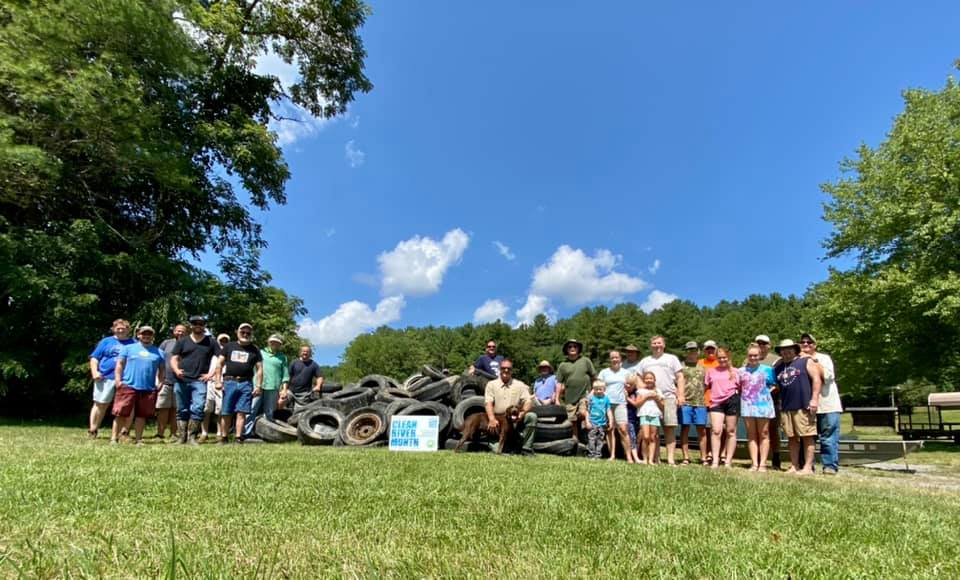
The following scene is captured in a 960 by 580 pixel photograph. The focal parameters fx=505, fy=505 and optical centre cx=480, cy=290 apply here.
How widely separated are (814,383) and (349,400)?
7908 millimetres

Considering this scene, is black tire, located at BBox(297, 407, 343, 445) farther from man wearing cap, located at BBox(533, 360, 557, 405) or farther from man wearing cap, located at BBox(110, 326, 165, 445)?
man wearing cap, located at BBox(533, 360, 557, 405)

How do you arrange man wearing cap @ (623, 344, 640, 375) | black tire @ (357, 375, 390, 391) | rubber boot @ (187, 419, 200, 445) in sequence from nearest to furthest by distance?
rubber boot @ (187, 419, 200, 445)
man wearing cap @ (623, 344, 640, 375)
black tire @ (357, 375, 390, 391)

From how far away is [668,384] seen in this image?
7723 millimetres

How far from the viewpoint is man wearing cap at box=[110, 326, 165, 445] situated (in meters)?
7.27

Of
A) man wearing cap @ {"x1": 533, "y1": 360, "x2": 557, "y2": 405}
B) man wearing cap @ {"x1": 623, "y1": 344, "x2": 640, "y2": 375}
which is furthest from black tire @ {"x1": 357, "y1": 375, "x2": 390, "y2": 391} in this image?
man wearing cap @ {"x1": 623, "y1": 344, "x2": 640, "y2": 375}

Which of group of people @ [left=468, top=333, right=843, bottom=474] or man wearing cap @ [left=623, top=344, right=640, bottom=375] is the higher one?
man wearing cap @ [left=623, top=344, right=640, bottom=375]

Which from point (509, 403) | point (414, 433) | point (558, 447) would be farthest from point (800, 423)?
point (414, 433)

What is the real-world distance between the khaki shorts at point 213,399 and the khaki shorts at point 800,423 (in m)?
8.55

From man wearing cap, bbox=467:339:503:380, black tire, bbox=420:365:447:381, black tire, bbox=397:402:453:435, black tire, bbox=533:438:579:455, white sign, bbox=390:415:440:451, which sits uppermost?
man wearing cap, bbox=467:339:503:380

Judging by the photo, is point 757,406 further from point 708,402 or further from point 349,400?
point 349,400

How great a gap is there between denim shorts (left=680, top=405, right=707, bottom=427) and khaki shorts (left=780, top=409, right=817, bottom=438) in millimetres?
1101

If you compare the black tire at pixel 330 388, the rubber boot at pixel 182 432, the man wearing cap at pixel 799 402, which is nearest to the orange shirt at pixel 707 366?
the man wearing cap at pixel 799 402

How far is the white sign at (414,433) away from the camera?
7.70 m

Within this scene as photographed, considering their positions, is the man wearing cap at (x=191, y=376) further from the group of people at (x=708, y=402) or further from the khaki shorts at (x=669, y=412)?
the khaki shorts at (x=669, y=412)
